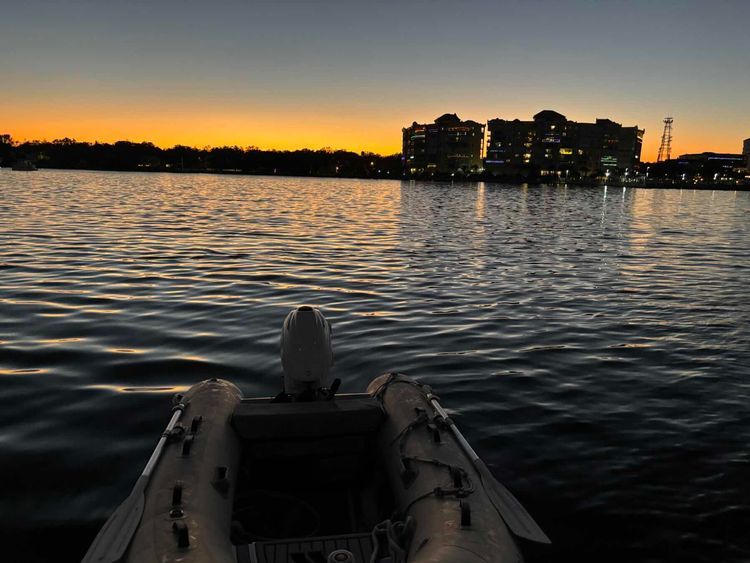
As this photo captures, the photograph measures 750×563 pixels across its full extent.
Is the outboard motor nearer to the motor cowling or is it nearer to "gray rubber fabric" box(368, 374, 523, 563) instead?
the motor cowling

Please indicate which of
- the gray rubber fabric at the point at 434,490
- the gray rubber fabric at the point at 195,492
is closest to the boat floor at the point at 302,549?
the gray rubber fabric at the point at 195,492

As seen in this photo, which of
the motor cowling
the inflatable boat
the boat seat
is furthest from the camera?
the motor cowling

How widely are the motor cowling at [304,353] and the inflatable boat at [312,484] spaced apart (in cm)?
1

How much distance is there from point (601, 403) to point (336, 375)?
4252 mm

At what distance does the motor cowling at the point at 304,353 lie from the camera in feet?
19.0

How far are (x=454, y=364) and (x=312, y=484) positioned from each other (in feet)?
16.7

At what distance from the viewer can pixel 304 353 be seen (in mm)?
5781

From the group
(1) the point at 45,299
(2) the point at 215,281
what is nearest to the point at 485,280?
(2) the point at 215,281

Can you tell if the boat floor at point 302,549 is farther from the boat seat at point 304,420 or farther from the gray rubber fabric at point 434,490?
the boat seat at point 304,420

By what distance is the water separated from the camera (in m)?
5.84

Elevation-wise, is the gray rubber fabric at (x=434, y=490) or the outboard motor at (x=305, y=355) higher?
the outboard motor at (x=305, y=355)

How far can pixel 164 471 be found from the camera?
434 centimetres

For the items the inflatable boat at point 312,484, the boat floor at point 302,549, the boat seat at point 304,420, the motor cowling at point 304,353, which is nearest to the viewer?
the inflatable boat at point 312,484

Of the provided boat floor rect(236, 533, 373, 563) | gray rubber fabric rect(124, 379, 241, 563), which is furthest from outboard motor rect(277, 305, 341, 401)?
boat floor rect(236, 533, 373, 563)
